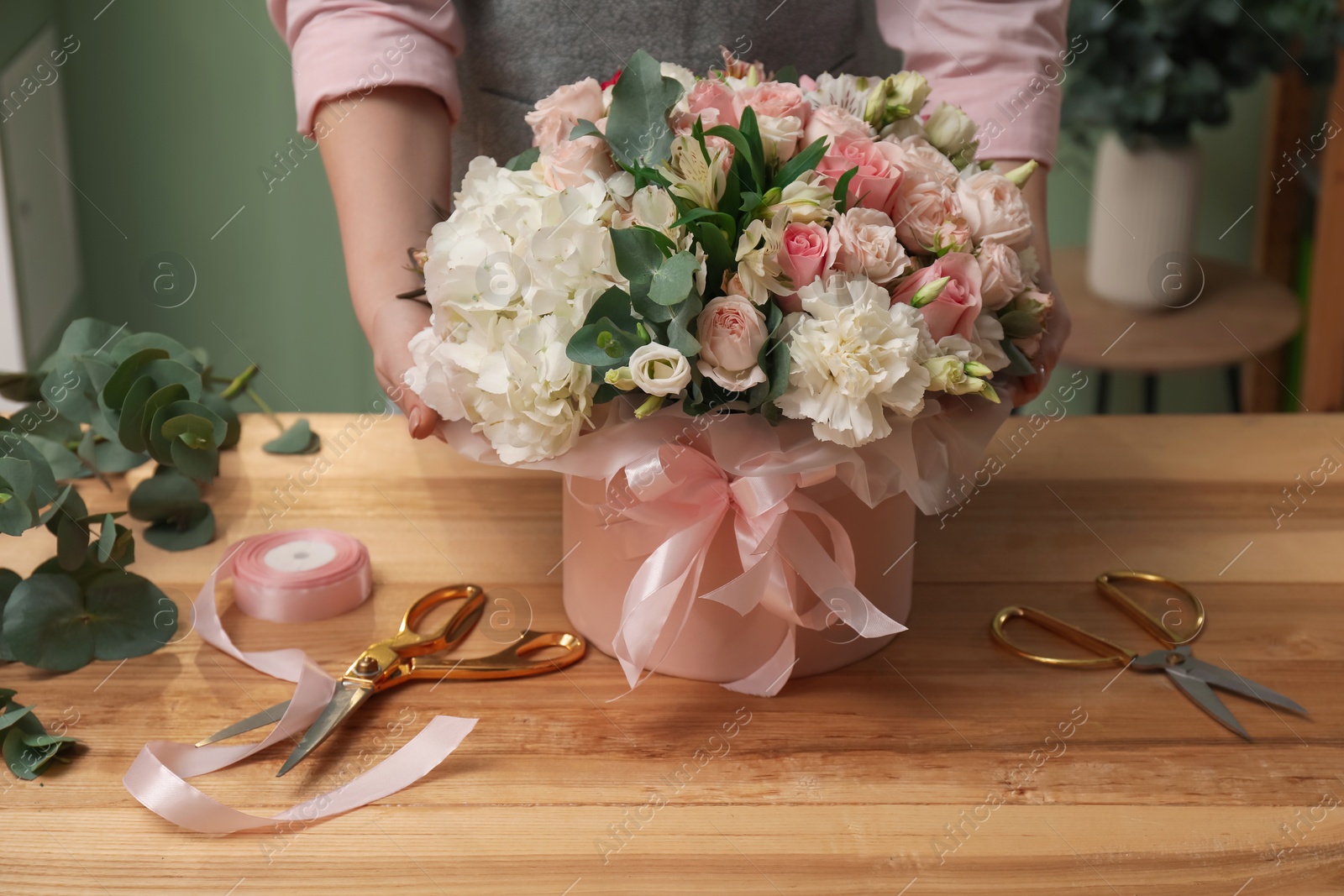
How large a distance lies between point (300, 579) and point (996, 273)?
46cm

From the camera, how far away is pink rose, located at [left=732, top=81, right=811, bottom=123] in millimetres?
617

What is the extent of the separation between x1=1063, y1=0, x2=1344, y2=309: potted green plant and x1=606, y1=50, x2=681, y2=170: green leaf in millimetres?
1350

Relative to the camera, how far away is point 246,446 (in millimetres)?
979

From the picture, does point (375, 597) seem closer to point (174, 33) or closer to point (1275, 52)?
point (174, 33)

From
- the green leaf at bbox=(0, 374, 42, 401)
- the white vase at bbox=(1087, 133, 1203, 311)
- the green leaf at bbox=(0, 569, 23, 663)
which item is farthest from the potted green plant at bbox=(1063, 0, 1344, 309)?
the green leaf at bbox=(0, 569, 23, 663)

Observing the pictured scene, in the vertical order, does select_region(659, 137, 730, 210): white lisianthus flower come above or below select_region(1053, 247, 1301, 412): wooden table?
above

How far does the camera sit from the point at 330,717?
63cm

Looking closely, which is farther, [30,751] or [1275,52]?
[1275,52]

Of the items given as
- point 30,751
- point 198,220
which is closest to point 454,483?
point 30,751

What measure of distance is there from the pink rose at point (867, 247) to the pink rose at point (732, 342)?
5 cm

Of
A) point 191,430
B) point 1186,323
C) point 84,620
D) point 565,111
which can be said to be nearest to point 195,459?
point 191,430

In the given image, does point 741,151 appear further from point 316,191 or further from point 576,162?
point 316,191

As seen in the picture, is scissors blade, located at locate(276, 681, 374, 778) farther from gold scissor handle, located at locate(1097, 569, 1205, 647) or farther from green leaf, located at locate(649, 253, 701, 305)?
gold scissor handle, located at locate(1097, 569, 1205, 647)

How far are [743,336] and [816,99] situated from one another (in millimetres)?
208
